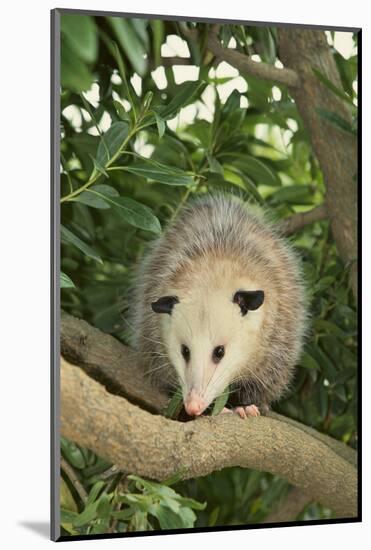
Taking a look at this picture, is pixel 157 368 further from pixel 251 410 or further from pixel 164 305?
pixel 251 410

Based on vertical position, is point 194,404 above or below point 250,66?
below

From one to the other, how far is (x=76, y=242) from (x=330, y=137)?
3.71ft

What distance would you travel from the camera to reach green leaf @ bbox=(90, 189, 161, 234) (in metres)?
3.30

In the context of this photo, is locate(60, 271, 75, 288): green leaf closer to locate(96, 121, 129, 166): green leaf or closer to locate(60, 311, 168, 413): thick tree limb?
locate(60, 311, 168, 413): thick tree limb

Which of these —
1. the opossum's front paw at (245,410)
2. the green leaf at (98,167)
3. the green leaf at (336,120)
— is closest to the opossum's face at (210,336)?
the opossum's front paw at (245,410)

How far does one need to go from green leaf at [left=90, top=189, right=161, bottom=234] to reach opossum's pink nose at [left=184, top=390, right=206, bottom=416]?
574mm

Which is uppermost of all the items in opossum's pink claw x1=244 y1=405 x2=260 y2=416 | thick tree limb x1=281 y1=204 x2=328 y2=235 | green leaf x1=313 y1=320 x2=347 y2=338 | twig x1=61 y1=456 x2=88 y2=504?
thick tree limb x1=281 y1=204 x2=328 y2=235

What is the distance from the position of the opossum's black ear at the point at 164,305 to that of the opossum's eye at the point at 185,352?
13cm

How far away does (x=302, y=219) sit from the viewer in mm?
3754

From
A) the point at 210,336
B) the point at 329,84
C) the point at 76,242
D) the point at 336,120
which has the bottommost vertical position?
the point at 210,336

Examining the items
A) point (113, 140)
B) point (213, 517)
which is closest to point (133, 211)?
point (113, 140)

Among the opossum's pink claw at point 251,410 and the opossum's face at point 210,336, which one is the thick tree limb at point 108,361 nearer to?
the opossum's face at point 210,336

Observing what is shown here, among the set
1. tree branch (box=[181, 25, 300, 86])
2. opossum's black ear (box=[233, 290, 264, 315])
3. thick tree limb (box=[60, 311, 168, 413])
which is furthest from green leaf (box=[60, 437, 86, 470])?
tree branch (box=[181, 25, 300, 86])

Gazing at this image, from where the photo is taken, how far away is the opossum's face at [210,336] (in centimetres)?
327
